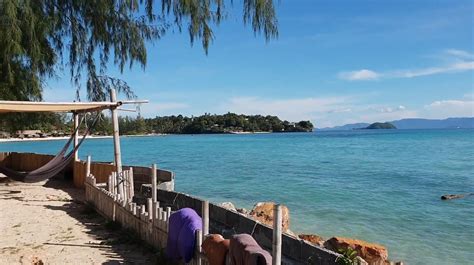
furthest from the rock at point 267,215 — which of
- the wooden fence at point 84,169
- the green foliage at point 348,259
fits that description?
the green foliage at point 348,259

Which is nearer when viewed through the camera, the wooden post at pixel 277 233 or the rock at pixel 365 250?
the wooden post at pixel 277 233

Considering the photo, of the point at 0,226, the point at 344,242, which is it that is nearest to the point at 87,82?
the point at 0,226

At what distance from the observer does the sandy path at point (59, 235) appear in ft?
18.2

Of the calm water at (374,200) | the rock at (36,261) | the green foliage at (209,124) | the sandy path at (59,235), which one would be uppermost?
the green foliage at (209,124)

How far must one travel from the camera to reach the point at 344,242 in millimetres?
7621

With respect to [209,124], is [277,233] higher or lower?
lower

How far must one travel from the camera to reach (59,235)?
22.3 ft

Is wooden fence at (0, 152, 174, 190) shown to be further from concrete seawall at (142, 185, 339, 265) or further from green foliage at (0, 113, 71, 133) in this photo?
concrete seawall at (142, 185, 339, 265)

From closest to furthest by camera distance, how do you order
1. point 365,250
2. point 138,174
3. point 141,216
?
→ point 141,216 → point 365,250 → point 138,174

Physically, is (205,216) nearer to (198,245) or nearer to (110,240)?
(198,245)

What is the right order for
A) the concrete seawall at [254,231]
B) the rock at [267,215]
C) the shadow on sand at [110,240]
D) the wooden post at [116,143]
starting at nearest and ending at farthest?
1. the concrete seawall at [254,231]
2. the shadow on sand at [110,240]
3. the wooden post at [116,143]
4. the rock at [267,215]

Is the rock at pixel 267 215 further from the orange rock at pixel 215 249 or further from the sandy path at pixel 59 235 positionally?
the orange rock at pixel 215 249

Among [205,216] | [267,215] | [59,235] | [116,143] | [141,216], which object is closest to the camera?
[205,216]

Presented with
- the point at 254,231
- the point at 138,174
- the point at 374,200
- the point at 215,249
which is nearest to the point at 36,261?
the point at 215,249
